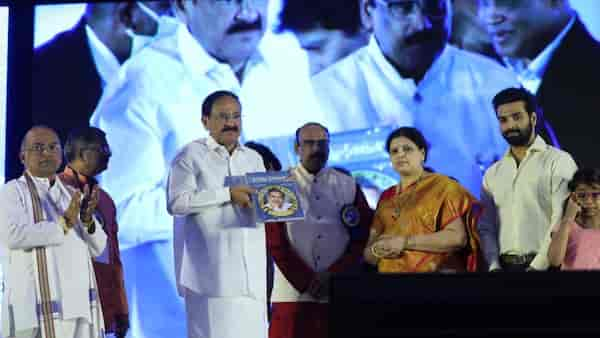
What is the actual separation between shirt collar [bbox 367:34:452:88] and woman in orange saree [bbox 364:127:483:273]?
1.65 meters

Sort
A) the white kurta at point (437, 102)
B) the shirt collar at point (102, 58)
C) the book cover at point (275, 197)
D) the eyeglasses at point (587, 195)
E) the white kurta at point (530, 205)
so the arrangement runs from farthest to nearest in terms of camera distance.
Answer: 1. the shirt collar at point (102, 58)
2. the white kurta at point (437, 102)
3. the white kurta at point (530, 205)
4. the eyeglasses at point (587, 195)
5. the book cover at point (275, 197)

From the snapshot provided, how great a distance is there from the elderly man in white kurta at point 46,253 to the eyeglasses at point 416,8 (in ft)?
8.47

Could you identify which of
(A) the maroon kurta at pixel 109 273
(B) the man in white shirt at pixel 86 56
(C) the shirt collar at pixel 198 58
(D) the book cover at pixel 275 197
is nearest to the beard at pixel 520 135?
(D) the book cover at pixel 275 197

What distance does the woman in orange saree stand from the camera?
4.57m

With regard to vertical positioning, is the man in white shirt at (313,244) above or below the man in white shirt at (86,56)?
below

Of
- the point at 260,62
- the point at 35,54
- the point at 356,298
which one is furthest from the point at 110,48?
the point at 356,298

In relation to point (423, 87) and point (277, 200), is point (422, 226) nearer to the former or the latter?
point (277, 200)

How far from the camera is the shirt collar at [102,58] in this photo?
21.1 feet

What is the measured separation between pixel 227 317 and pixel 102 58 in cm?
258

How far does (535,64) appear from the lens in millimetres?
6301

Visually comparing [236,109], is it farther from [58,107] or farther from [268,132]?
[58,107]

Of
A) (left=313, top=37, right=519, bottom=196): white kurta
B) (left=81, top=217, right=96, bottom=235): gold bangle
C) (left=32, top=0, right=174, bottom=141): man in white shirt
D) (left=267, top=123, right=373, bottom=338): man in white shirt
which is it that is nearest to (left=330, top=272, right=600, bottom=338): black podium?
(left=267, top=123, right=373, bottom=338): man in white shirt

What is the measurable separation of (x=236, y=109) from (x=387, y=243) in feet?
3.43

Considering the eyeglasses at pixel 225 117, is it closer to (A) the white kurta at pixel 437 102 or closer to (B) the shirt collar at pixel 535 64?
(A) the white kurta at pixel 437 102
